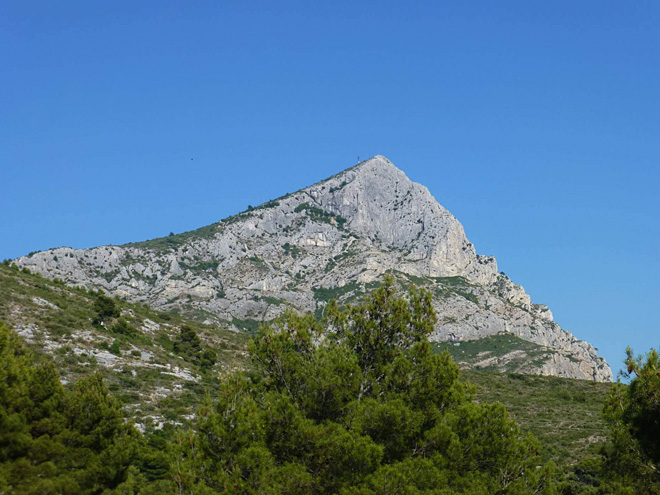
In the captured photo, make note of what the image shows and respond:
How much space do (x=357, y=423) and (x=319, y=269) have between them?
15572 cm

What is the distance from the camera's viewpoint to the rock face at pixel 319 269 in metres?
145

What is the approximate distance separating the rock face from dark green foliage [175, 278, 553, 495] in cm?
11427

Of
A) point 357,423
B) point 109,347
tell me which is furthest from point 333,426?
point 109,347

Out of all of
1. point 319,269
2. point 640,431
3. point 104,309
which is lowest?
point 640,431

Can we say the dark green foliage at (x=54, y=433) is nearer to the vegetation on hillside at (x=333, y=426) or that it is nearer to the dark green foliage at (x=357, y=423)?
the vegetation on hillside at (x=333, y=426)

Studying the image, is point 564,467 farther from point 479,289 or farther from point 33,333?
point 479,289

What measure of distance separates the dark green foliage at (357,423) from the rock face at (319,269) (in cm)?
11427

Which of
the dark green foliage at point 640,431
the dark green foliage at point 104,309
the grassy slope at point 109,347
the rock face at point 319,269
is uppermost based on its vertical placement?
the rock face at point 319,269

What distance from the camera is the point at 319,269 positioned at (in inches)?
6836

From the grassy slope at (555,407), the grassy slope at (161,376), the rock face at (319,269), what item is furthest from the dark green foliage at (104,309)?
the rock face at (319,269)

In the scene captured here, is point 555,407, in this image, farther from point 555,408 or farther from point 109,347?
point 109,347

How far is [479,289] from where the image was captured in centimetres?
17200

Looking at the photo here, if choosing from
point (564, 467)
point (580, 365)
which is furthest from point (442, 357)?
point (580, 365)

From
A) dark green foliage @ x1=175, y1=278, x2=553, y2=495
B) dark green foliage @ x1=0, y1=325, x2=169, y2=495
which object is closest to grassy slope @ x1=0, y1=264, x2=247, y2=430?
dark green foliage @ x1=0, y1=325, x2=169, y2=495
